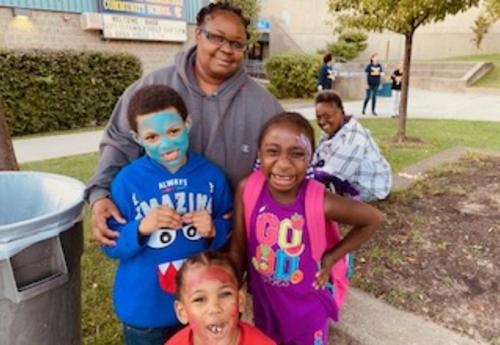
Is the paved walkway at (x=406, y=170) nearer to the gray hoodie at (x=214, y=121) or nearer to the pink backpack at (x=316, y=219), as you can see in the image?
the pink backpack at (x=316, y=219)

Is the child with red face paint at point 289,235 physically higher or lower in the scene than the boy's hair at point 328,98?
lower

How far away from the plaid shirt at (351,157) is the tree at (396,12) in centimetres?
366

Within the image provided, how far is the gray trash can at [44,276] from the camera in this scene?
1490mm

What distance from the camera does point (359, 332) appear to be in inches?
104

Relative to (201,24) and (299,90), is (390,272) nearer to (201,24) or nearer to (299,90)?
(201,24)

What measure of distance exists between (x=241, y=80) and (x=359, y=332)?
5.48 feet

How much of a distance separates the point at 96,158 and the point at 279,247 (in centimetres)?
594

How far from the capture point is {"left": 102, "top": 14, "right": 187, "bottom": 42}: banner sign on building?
1324 cm

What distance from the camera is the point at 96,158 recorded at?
7.11 meters

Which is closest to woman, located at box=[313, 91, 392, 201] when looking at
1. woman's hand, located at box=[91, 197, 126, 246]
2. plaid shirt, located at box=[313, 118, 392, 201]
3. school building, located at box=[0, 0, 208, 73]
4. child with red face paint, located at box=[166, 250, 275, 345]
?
plaid shirt, located at box=[313, 118, 392, 201]

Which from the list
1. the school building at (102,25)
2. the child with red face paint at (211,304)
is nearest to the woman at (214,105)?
the child with red face paint at (211,304)

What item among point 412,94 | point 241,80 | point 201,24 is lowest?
point 412,94

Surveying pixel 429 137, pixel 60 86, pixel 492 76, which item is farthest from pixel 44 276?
pixel 492 76

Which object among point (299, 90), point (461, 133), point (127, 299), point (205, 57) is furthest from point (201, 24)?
point (299, 90)
